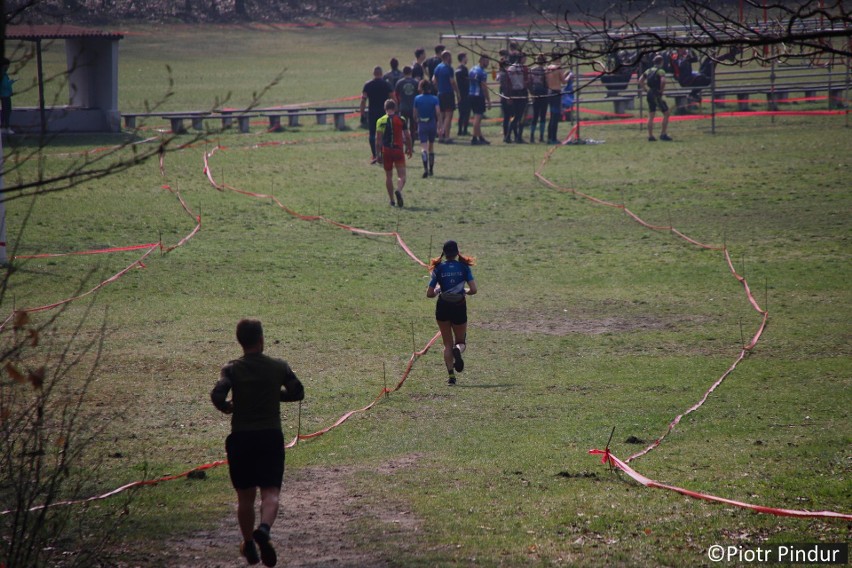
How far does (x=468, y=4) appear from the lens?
71.4 m

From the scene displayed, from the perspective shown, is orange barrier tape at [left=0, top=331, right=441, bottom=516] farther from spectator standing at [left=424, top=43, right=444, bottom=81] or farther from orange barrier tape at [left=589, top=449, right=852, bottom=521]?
spectator standing at [left=424, top=43, right=444, bottom=81]

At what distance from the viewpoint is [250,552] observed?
6.46m

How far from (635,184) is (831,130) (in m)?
10.1

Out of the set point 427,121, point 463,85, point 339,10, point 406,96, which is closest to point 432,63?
point 463,85

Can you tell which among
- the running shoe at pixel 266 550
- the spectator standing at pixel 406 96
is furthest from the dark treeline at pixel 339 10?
the running shoe at pixel 266 550

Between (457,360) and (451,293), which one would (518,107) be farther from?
(457,360)

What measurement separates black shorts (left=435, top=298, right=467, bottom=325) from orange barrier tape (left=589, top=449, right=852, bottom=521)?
3.09 m

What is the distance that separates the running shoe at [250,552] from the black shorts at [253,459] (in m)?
0.38

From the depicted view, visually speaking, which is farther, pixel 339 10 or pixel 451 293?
pixel 339 10

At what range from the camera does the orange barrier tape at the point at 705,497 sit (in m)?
7.15

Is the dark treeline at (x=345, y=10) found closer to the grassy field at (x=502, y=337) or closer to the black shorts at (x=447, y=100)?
the black shorts at (x=447, y=100)

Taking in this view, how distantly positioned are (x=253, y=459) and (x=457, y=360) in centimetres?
511

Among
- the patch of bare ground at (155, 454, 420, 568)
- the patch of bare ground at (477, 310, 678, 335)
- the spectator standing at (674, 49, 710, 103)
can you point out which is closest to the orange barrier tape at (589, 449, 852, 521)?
the patch of bare ground at (155, 454, 420, 568)

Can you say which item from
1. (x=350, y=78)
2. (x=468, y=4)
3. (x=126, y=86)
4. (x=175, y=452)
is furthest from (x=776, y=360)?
(x=468, y=4)
